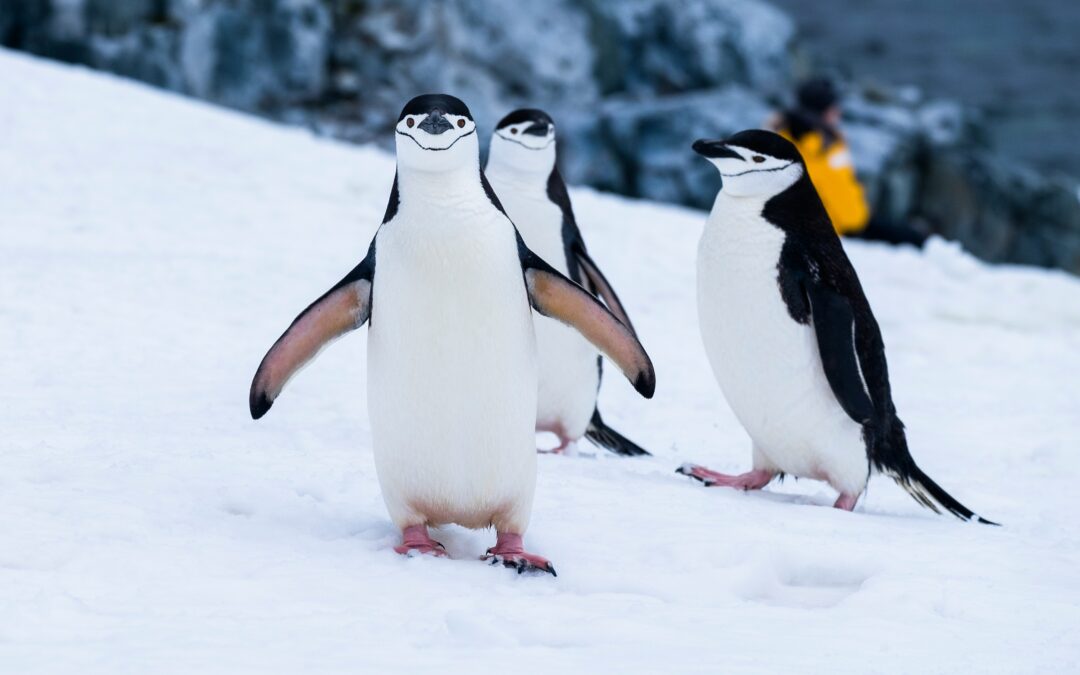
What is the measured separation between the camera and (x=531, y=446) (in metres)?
2.97

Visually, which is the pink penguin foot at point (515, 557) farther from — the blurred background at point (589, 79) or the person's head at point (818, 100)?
the blurred background at point (589, 79)

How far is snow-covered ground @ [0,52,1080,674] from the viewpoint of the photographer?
94.7 inches

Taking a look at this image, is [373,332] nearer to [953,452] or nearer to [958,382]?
[953,452]

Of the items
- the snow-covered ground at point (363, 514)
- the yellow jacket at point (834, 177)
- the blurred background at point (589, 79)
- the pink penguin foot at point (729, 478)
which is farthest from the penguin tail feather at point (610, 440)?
the blurred background at point (589, 79)

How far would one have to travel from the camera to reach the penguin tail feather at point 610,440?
14.9ft

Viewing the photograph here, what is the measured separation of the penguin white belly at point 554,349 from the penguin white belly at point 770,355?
55cm

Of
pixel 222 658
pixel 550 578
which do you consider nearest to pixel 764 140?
pixel 550 578

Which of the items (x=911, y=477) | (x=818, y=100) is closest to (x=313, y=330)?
(x=911, y=477)

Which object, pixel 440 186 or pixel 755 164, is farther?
pixel 755 164

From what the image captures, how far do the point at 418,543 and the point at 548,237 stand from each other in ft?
5.18

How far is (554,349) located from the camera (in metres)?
4.36

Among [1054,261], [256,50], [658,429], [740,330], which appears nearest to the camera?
[740,330]

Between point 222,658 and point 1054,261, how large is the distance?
15.1m

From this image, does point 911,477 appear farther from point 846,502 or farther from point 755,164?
point 755,164
